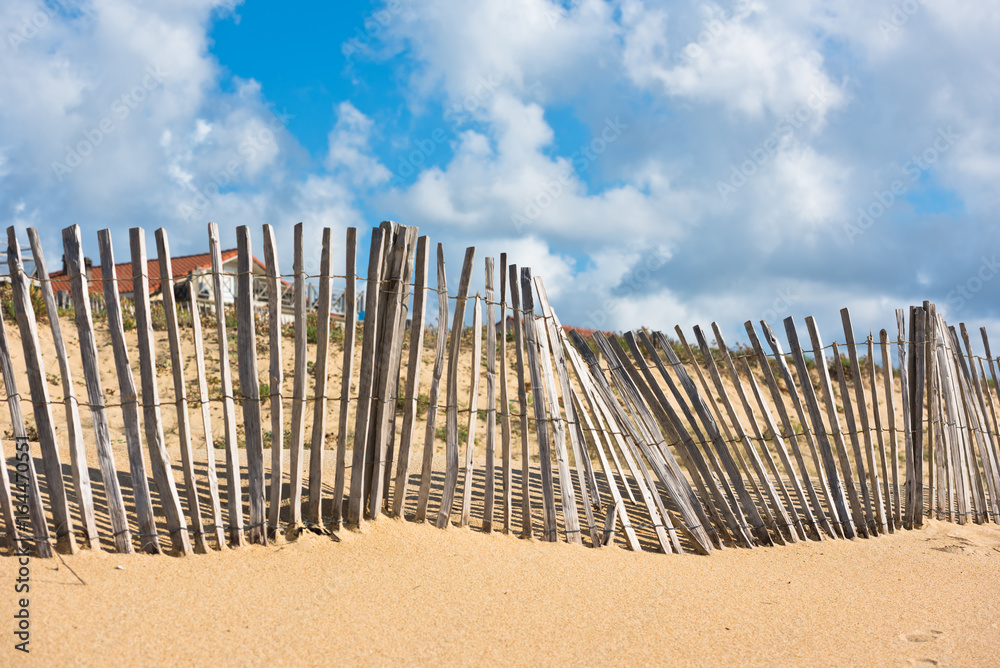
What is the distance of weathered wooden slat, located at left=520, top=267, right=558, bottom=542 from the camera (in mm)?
4418

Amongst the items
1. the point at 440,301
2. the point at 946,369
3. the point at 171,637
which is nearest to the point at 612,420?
the point at 440,301

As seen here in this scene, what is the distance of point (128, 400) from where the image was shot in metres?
3.53

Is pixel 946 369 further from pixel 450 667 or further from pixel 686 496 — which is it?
pixel 450 667

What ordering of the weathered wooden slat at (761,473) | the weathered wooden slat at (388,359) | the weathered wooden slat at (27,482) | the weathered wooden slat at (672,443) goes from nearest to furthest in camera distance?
1. the weathered wooden slat at (27,482)
2. the weathered wooden slat at (388,359)
3. the weathered wooden slat at (672,443)
4. the weathered wooden slat at (761,473)

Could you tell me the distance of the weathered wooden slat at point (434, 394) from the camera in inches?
169

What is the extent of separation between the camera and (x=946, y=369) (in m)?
6.29

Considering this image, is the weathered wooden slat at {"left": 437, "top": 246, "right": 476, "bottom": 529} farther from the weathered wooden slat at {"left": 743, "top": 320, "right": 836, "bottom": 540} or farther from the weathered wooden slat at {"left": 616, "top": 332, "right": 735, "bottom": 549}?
the weathered wooden slat at {"left": 743, "top": 320, "right": 836, "bottom": 540}

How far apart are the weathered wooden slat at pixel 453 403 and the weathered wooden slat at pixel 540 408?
0.45 meters

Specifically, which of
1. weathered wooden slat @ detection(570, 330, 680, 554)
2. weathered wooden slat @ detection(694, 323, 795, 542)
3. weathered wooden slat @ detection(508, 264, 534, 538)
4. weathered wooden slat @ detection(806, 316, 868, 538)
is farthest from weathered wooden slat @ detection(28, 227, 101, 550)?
weathered wooden slat @ detection(806, 316, 868, 538)

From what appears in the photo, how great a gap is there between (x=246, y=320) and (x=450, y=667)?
2.01 m

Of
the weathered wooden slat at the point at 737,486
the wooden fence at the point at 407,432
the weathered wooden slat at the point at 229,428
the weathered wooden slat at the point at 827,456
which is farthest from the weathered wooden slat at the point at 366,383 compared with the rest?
the weathered wooden slat at the point at 827,456

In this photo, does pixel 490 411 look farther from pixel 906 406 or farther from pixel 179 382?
pixel 906 406

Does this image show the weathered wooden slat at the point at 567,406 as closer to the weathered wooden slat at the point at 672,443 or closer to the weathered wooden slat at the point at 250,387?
the weathered wooden slat at the point at 672,443

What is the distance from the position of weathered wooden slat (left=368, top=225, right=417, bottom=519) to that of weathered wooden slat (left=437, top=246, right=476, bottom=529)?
0.35 meters
